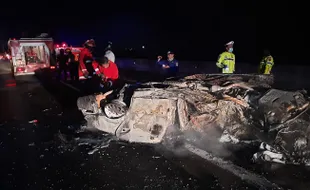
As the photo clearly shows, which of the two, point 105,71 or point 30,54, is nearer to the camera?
point 105,71

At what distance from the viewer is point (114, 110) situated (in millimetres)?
4504

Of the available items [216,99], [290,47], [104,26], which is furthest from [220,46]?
[104,26]

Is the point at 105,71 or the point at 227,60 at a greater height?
the point at 227,60

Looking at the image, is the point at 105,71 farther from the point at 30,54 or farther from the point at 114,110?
the point at 30,54

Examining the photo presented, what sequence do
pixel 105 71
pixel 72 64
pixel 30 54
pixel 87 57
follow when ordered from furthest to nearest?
pixel 30 54 < pixel 72 64 < pixel 87 57 < pixel 105 71

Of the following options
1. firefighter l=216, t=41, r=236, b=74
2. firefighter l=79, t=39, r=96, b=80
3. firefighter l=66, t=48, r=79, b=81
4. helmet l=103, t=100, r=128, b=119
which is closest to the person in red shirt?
firefighter l=79, t=39, r=96, b=80

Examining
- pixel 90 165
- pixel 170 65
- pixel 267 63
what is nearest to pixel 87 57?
pixel 170 65

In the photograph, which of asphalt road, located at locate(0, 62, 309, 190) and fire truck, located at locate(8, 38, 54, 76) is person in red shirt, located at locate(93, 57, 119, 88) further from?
fire truck, located at locate(8, 38, 54, 76)

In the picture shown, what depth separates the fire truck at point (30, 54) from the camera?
1329cm

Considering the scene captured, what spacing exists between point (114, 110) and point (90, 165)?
44.0 inches

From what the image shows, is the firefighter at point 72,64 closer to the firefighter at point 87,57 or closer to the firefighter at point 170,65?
the firefighter at point 87,57

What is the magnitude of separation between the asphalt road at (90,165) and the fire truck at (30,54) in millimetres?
8908

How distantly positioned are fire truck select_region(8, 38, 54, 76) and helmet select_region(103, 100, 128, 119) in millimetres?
11158

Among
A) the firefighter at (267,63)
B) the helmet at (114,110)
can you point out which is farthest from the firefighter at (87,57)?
the firefighter at (267,63)
